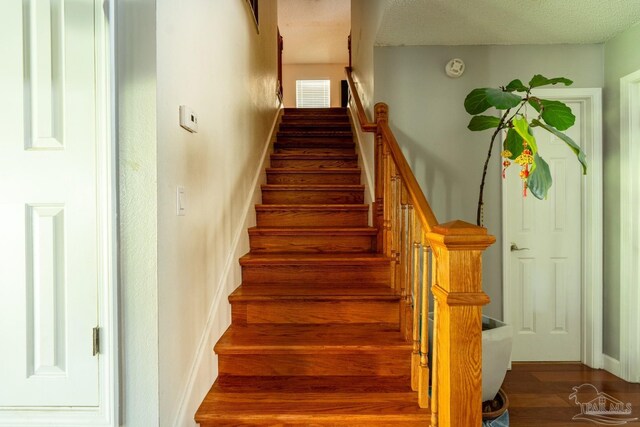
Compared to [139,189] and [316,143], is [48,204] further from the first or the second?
[316,143]

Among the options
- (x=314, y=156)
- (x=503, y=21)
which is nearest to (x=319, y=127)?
(x=314, y=156)

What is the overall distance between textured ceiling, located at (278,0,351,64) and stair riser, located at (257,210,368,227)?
3846 millimetres

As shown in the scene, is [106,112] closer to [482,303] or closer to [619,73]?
[482,303]

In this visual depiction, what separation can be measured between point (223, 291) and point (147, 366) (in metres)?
0.68

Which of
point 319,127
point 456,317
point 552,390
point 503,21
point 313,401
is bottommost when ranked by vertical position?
point 552,390

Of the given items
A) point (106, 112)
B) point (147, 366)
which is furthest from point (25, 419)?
point (106, 112)

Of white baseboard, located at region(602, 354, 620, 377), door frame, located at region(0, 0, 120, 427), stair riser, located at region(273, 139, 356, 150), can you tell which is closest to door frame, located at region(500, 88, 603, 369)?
white baseboard, located at region(602, 354, 620, 377)

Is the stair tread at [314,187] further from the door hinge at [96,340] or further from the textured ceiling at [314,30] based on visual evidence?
the textured ceiling at [314,30]

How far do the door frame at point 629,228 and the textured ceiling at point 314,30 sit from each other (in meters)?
3.92

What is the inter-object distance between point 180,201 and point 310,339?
92 centimetres

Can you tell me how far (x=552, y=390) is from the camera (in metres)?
2.27

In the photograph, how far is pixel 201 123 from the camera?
1.56m

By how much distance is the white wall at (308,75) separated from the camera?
23.8ft

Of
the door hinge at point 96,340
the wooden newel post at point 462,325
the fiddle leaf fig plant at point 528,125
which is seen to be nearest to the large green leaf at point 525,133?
the fiddle leaf fig plant at point 528,125
